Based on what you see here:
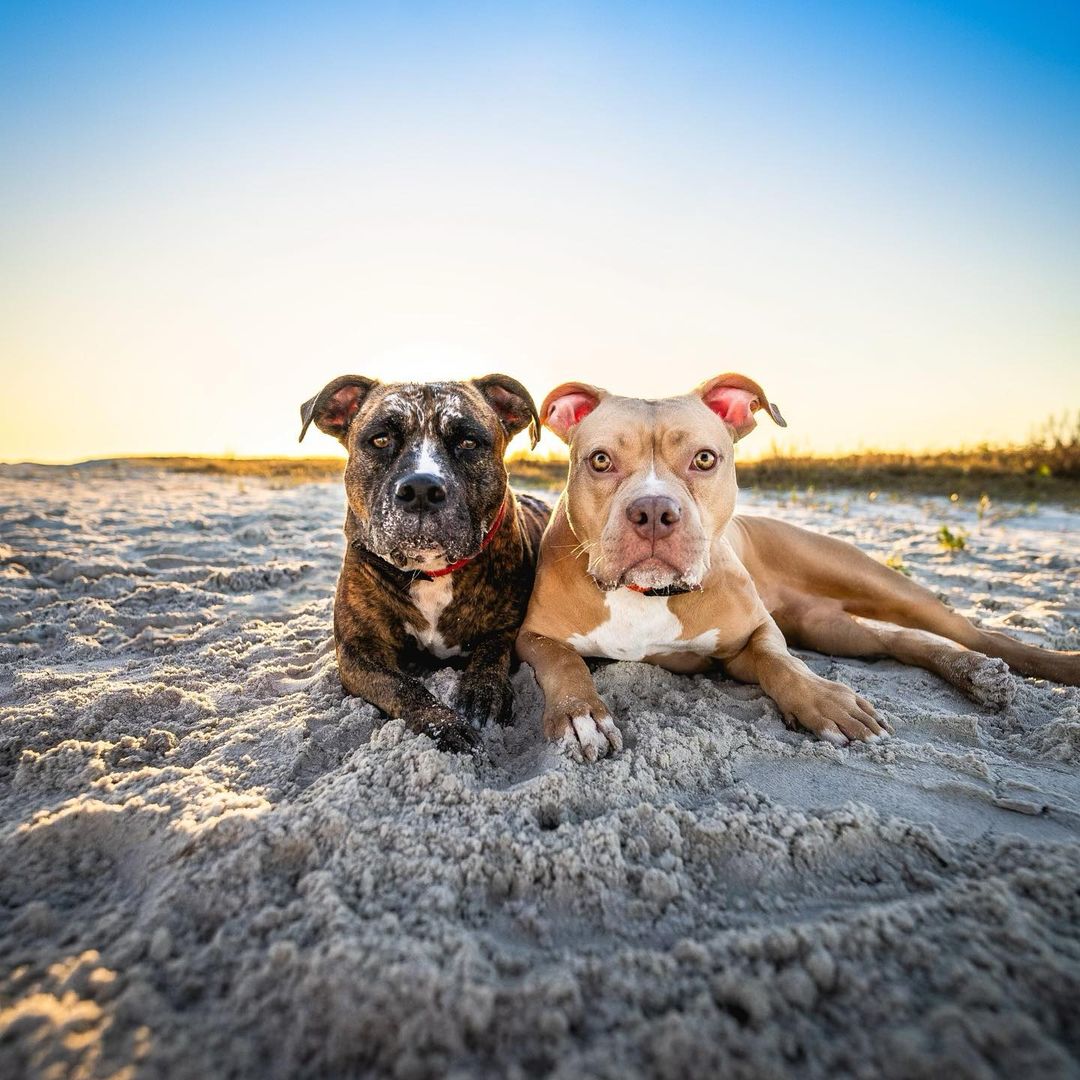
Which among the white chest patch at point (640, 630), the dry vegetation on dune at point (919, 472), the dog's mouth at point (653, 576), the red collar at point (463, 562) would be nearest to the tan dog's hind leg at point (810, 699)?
the white chest patch at point (640, 630)

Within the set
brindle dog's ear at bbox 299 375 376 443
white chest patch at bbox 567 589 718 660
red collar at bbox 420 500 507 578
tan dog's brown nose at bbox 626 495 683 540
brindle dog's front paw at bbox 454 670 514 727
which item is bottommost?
brindle dog's front paw at bbox 454 670 514 727

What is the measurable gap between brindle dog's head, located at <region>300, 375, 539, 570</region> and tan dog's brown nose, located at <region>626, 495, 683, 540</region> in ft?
2.85

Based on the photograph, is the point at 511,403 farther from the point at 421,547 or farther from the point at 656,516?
the point at 656,516

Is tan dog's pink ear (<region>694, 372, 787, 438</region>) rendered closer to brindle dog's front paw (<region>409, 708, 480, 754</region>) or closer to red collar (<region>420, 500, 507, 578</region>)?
red collar (<region>420, 500, 507, 578</region>)

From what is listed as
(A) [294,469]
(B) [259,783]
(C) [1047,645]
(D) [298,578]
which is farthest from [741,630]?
(A) [294,469]

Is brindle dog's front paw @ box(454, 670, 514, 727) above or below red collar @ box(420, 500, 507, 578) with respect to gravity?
below

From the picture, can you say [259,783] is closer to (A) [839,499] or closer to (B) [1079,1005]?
(B) [1079,1005]

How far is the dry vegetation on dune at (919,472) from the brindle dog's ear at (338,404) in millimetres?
7539

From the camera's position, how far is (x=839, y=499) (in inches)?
403

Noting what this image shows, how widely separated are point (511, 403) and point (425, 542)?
4.33ft

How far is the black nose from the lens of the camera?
298cm

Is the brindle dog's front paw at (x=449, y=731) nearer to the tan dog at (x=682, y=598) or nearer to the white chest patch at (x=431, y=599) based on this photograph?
the tan dog at (x=682, y=598)

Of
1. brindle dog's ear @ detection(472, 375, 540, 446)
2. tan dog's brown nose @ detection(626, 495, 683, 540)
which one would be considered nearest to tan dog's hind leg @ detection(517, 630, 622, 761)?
tan dog's brown nose @ detection(626, 495, 683, 540)

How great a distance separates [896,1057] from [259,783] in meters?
1.90
